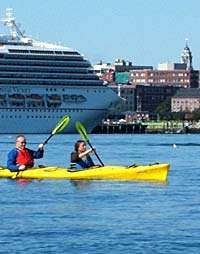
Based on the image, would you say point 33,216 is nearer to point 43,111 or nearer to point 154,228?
point 154,228

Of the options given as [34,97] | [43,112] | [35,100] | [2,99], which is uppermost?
[34,97]

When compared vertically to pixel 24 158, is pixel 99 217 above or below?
below

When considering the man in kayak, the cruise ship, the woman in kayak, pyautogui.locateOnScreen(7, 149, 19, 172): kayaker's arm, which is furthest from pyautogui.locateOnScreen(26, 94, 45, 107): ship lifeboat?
the woman in kayak

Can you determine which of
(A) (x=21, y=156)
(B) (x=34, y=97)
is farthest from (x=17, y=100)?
(A) (x=21, y=156)

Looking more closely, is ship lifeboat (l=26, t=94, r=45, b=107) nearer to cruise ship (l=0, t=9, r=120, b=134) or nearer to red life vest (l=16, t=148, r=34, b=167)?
cruise ship (l=0, t=9, r=120, b=134)

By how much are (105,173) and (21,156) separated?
2.87m

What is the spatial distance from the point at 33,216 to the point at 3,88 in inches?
4556

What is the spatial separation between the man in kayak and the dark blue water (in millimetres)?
603

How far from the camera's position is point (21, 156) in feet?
129

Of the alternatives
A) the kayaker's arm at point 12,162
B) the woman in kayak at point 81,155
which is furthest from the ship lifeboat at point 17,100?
the woman in kayak at point 81,155

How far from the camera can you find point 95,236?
25.9 metres

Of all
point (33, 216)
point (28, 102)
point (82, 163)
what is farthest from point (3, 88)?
point (33, 216)

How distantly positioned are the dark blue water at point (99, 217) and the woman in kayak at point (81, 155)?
2.20 ft

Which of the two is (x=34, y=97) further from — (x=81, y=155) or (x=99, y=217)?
(x=99, y=217)
